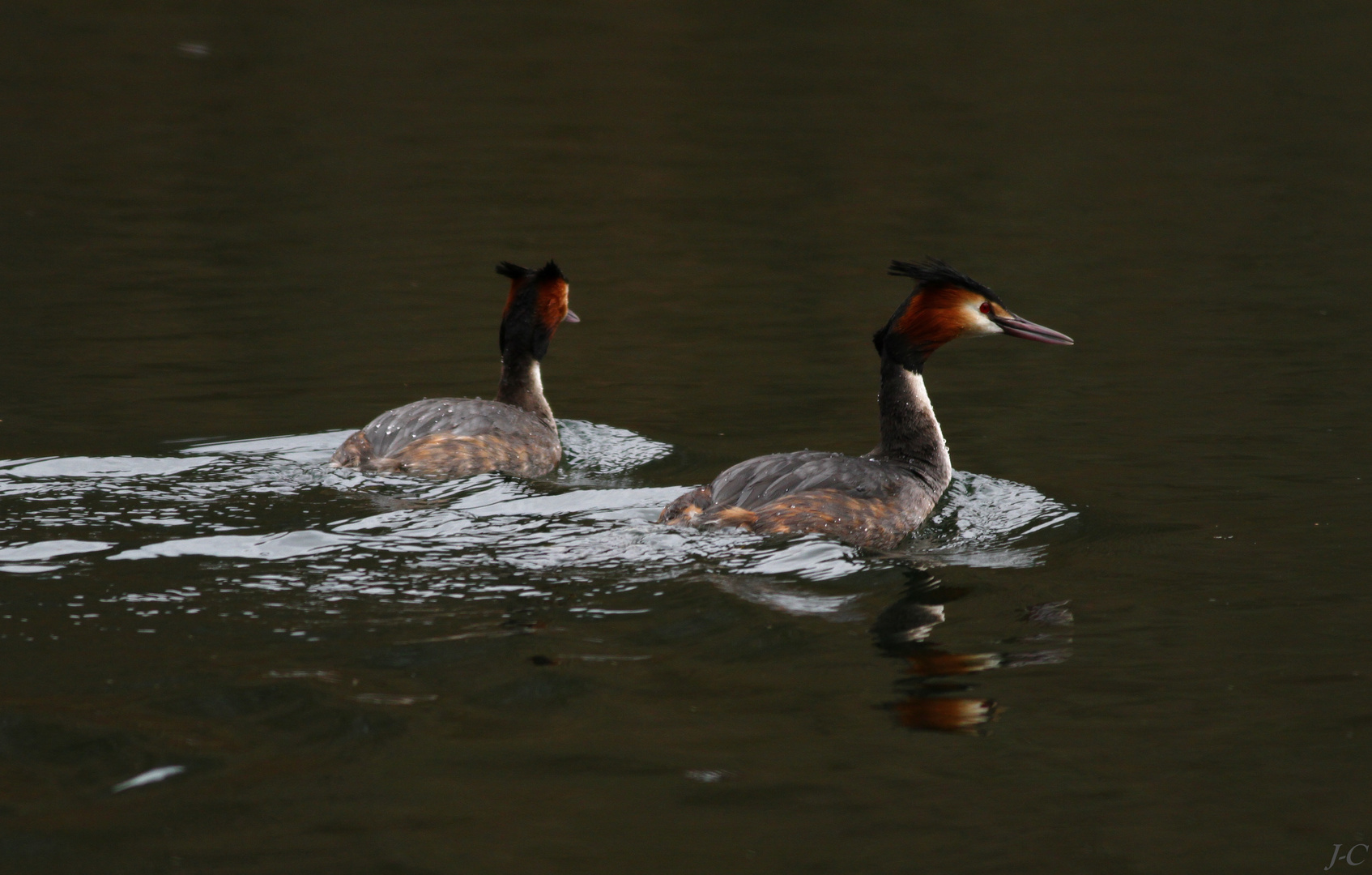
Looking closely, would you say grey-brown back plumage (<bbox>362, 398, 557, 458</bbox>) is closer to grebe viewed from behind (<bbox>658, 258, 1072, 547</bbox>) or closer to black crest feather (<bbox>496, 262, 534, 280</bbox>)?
black crest feather (<bbox>496, 262, 534, 280</bbox>)

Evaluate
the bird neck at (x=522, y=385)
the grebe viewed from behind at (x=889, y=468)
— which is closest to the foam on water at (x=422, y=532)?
the grebe viewed from behind at (x=889, y=468)

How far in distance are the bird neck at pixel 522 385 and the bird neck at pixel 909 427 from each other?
2669 mm

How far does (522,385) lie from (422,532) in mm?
3214

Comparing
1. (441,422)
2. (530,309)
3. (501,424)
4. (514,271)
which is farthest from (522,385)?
(441,422)

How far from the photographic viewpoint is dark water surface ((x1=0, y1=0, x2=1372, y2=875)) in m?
4.83

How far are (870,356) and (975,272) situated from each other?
3.10m

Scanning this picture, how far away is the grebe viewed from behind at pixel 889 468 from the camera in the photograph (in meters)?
7.59

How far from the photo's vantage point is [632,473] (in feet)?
30.7

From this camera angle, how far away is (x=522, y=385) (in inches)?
416

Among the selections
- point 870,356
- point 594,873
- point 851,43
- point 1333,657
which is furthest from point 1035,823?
point 851,43

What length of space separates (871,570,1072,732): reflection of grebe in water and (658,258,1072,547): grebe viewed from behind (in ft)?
2.08

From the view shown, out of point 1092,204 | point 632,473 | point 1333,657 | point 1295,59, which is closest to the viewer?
point 1333,657

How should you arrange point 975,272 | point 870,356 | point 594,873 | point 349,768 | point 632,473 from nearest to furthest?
point 594,873
point 349,768
point 632,473
point 870,356
point 975,272

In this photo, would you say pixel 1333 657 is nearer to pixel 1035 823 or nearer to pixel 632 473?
pixel 1035 823
